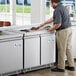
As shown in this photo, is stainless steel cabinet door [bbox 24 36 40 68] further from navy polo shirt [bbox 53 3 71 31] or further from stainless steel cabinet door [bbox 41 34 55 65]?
navy polo shirt [bbox 53 3 71 31]

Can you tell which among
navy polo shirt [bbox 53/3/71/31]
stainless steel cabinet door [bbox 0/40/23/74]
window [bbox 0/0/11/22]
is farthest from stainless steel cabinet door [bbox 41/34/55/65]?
window [bbox 0/0/11/22]

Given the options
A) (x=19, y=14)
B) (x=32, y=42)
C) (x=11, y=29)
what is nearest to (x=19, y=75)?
(x=32, y=42)

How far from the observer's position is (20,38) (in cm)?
515

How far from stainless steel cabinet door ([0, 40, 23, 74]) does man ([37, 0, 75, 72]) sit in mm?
824

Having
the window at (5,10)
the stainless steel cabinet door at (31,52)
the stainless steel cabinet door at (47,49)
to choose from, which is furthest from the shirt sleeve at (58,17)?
the window at (5,10)

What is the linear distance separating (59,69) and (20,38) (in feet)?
3.62

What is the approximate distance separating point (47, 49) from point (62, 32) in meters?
0.48

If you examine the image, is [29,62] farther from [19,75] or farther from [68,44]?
[68,44]

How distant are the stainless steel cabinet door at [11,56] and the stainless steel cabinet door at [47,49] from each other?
0.54 metres

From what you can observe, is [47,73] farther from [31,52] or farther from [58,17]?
[58,17]

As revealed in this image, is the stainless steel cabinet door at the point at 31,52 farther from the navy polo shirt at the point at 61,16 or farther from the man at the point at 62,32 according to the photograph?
the navy polo shirt at the point at 61,16

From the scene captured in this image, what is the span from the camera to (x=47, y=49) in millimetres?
5531

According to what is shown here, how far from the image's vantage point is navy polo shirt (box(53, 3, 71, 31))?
5.30 meters

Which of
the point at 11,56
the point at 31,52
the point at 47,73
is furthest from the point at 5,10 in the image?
the point at 47,73
